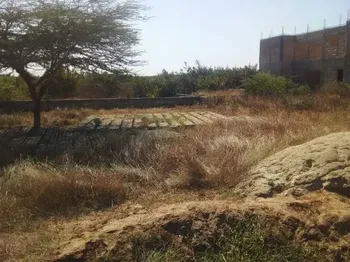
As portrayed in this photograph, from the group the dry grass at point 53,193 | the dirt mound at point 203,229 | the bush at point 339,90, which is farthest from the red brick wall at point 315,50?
the dirt mound at point 203,229

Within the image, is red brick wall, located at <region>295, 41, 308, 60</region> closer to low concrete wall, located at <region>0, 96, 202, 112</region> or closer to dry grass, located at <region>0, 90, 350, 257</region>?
low concrete wall, located at <region>0, 96, 202, 112</region>

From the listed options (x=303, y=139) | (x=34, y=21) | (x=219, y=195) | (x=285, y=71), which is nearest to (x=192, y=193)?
(x=219, y=195)

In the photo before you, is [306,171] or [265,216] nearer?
[265,216]

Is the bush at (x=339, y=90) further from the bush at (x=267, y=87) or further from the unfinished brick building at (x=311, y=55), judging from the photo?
the unfinished brick building at (x=311, y=55)

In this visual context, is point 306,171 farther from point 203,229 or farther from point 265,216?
point 203,229

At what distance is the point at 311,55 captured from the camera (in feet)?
113

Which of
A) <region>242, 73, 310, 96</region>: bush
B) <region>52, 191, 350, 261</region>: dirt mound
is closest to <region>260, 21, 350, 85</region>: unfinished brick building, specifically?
<region>242, 73, 310, 96</region>: bush

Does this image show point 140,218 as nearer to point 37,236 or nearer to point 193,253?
point 193,253

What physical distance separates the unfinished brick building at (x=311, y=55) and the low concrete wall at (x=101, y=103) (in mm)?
12702

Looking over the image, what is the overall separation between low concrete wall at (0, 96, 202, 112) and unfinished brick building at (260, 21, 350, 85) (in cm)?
1270

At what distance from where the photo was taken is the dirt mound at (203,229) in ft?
10.9

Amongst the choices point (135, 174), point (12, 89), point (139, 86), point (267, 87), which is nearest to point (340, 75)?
point (267, 87)

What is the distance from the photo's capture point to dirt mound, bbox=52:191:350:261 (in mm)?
3314

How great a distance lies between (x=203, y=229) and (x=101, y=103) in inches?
655
